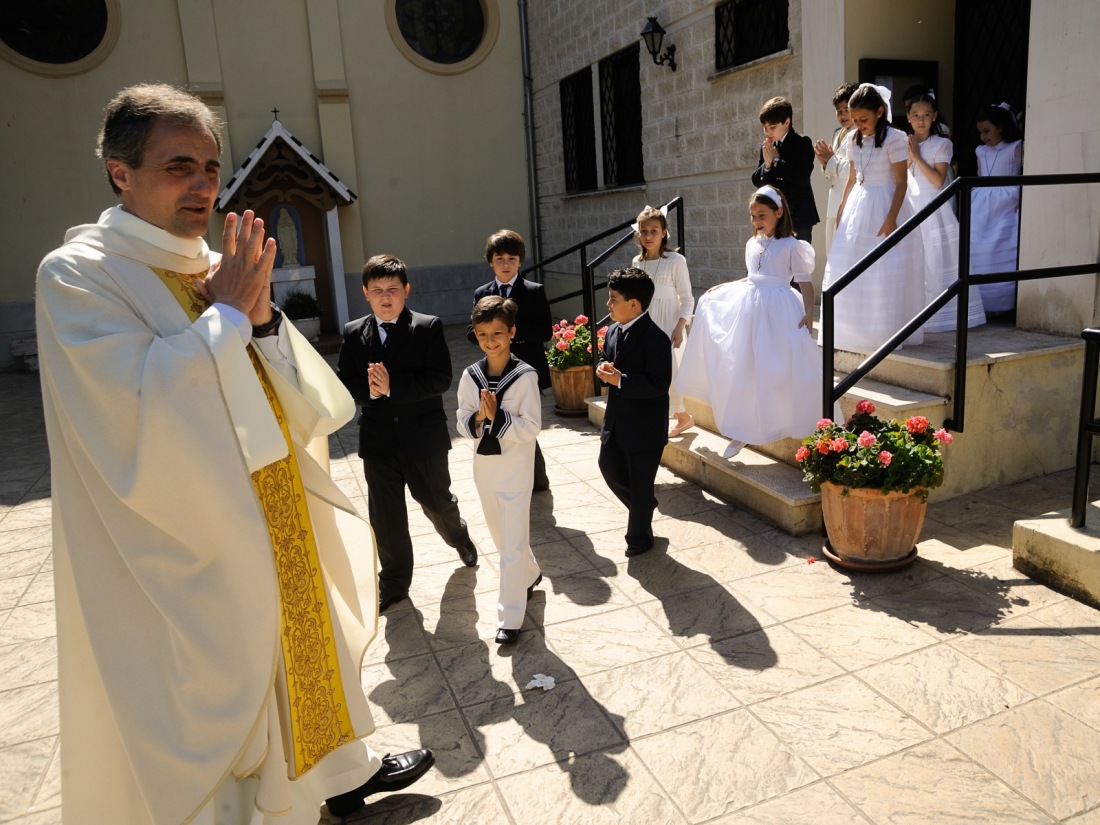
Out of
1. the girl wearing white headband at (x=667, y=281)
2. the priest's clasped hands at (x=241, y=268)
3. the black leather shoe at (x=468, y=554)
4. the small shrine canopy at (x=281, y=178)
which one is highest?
the small shrine canopy at (x=281, y=178)

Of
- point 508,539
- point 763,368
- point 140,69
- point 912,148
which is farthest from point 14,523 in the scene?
point 140,69

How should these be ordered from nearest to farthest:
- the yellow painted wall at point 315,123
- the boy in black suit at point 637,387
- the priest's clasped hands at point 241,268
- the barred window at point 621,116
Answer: the priest's clasped hands at point 241,268 → the boy in black suit at point 637,387 → the barred window at point 621,116 → the yellow painted wall at point 315,123

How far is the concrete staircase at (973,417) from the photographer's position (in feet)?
15.6

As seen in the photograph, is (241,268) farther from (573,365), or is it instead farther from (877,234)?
(573,365)

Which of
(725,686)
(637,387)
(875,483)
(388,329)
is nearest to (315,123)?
(388,329)

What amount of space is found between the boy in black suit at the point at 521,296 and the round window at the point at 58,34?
10.4 metres

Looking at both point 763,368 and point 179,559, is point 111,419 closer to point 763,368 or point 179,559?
point 179,559

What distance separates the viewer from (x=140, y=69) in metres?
12.8

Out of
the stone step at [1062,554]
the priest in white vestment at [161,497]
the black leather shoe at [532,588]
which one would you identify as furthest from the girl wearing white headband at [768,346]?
the priest in white vestment at [161,497]

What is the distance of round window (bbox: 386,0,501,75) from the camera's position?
1386 centimetres

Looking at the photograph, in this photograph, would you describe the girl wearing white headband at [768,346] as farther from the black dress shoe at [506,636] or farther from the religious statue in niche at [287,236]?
the religious statue in niche at [287,236]

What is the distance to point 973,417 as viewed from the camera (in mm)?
4867

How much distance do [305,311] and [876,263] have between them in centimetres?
955

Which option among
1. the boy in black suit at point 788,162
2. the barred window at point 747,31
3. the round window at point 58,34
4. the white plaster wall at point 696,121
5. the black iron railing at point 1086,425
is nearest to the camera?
the black iron railing at point 1086,425
